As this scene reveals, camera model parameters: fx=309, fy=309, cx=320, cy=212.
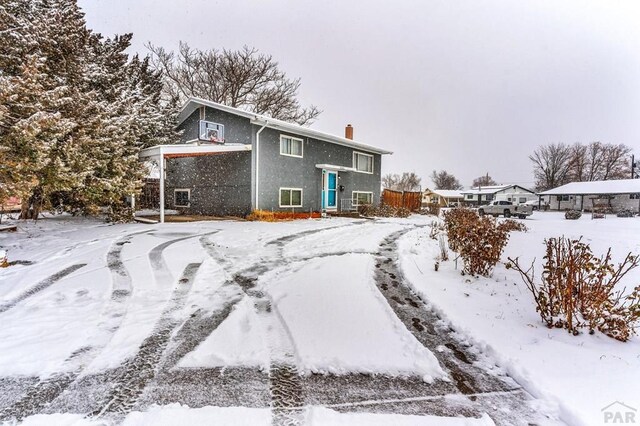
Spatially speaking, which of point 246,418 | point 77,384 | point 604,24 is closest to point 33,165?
point 77,384

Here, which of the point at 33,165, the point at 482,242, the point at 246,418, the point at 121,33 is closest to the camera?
the point at 246,418

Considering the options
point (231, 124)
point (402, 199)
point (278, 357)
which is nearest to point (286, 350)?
point (278, 357)

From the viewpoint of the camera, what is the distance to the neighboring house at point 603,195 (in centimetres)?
3123

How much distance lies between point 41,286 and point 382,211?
53.3 feet

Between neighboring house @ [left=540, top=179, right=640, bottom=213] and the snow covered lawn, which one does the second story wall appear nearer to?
the snow covered lawn

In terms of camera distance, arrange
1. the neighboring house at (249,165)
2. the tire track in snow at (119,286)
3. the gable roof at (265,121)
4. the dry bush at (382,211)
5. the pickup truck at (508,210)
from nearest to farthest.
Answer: the tire track in snow at (119,286)
the gable roof at (265,121)
the neighboring house at (249,165)
the dry bush at (382,211)
the pickup truck at (508,210)

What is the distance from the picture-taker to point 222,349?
10.0ft

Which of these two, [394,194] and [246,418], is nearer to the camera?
[246,418]

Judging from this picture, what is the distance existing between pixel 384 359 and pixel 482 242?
146 inches

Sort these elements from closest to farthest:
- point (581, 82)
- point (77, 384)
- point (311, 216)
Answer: point (77, 384)
point (581, 82)
point (311, 216)

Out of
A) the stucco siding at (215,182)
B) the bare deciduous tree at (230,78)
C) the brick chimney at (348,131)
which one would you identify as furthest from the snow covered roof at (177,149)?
the bare deciduous tree at (230,78)

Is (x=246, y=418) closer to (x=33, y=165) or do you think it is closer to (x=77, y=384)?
(x=77, y=384)

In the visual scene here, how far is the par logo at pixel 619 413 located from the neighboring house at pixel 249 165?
40.9ft

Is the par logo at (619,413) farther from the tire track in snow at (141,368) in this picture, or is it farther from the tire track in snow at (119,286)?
the tire track in snow at (119,286)
